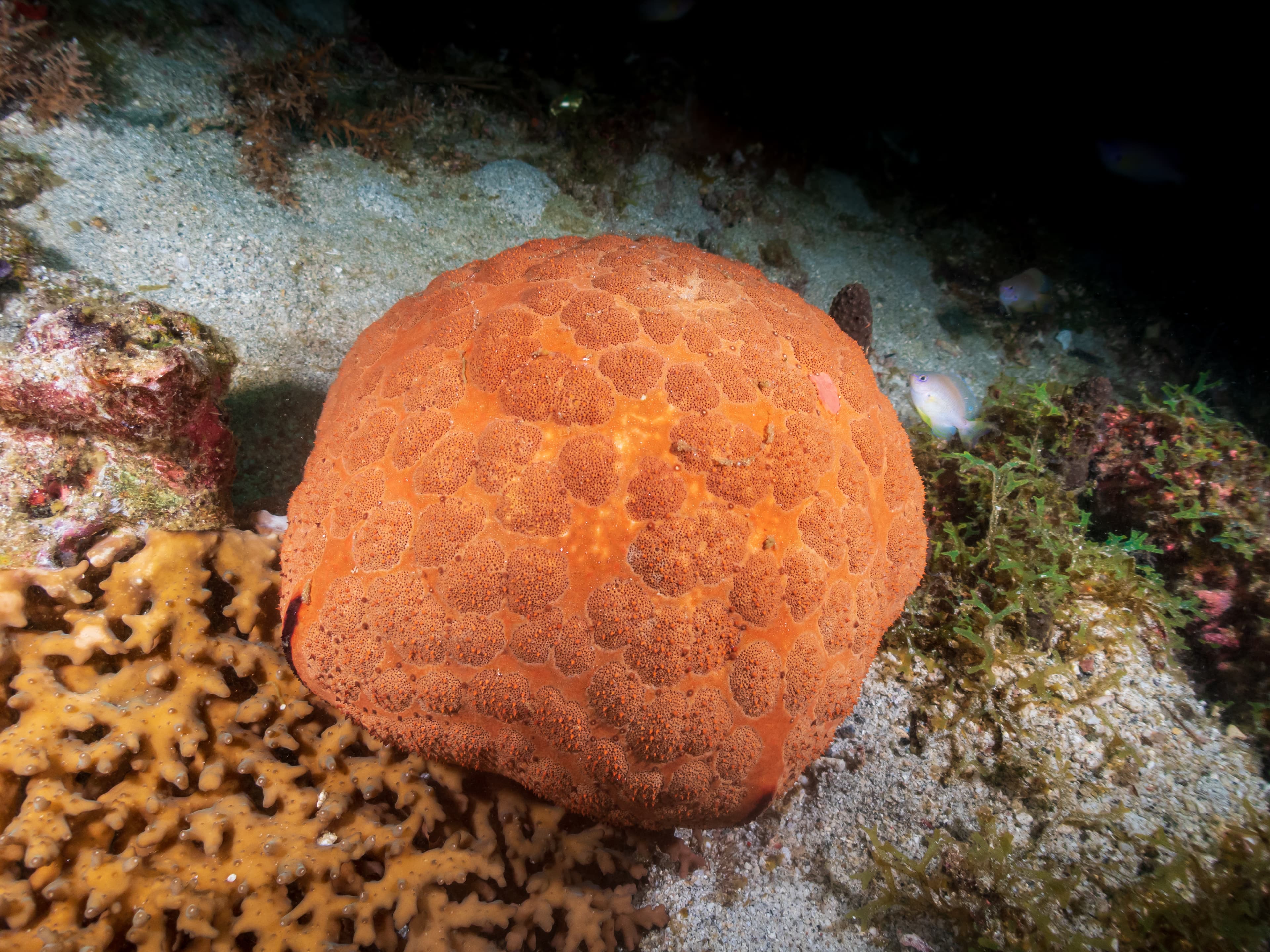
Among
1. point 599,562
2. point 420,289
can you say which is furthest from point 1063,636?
point 420,289

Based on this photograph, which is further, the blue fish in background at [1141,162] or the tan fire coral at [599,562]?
the blue fish in background at [1141,162]

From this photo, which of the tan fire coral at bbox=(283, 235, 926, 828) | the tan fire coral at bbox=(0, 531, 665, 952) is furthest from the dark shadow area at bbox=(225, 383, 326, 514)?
the tan fire coral at bbox=(283, 235, 926, 828)

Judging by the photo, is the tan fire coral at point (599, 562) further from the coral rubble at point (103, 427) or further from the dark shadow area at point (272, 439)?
the dark shadow area at point (272, 439)

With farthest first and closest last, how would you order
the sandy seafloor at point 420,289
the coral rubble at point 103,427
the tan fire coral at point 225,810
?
the sandy seafloor at point 420,289 → the coral rubble at point 103,427 → the tan fire coral at point 225,810

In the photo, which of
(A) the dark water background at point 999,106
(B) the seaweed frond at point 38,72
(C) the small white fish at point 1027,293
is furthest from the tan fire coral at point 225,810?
(C) the small white fish at point 1027,293

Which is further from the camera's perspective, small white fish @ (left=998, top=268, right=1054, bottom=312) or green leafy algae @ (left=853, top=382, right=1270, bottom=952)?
small white fish @ (left=998, top=268, right=1054, bottom=312)

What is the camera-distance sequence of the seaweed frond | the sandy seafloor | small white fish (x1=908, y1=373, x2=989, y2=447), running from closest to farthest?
the sandy seafloor, the seaweed frond, small white fish (x1=908, y1=373, x2=989, y2=447)

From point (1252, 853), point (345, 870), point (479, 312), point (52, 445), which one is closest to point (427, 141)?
point (479, 312)

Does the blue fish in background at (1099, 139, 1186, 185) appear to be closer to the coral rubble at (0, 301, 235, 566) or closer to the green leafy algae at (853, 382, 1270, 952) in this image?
the green leafy algae at (853, 382, 1270, 952)
